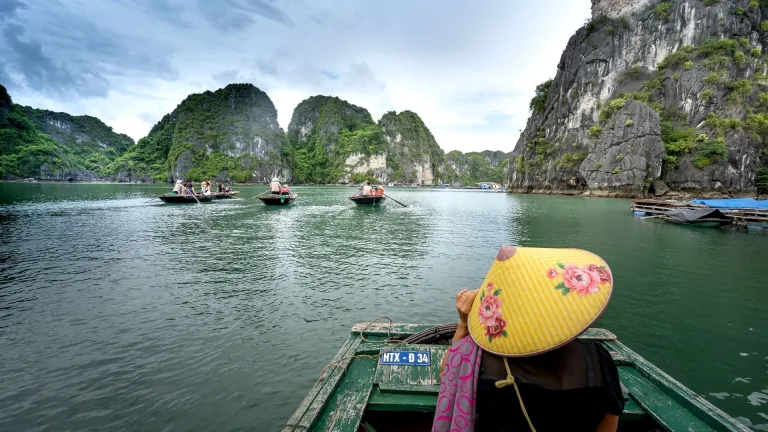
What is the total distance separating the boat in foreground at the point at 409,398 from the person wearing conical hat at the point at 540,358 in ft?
4.87

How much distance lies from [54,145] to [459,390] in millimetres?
174364

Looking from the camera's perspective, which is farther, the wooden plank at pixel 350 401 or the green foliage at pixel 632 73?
the green foliage at pixel 632 73

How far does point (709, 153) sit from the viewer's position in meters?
48.2

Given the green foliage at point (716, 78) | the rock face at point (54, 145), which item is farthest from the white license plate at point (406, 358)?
the rock face at point (54, 145)

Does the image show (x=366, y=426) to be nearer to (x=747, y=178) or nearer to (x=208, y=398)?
(x=208, y=398)

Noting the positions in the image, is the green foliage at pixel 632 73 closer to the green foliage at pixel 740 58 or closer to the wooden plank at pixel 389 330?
the green foliage at pixel 740 58

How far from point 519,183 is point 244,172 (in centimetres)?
9478

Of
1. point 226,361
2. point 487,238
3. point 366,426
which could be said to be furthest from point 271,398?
point 487,238

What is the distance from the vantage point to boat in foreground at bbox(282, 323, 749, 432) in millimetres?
2699

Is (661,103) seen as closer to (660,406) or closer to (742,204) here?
(742,204)

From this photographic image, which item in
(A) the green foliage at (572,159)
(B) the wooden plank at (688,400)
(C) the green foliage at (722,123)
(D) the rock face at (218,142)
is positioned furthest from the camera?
(D) the rock face at (218,142)

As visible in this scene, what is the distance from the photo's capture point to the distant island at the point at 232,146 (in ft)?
371

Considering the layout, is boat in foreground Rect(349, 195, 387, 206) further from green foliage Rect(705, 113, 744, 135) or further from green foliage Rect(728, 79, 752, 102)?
green foliage Rect(728, 79, 752, 102)

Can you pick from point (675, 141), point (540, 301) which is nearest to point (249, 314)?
point (540, 301)
